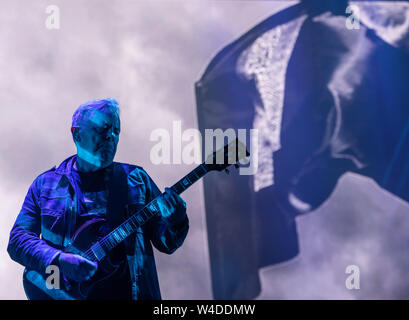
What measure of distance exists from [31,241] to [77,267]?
0.24 metres

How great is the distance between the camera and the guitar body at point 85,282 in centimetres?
199

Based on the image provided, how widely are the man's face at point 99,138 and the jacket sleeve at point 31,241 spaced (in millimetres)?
284

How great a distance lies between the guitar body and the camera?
199 cm

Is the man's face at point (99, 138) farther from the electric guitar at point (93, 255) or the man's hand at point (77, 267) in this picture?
the man's hand at point (77, 267)

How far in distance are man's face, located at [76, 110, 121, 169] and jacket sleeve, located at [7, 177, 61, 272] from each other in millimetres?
284

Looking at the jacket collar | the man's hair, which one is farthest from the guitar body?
the man's hair

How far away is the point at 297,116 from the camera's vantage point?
108 inches
